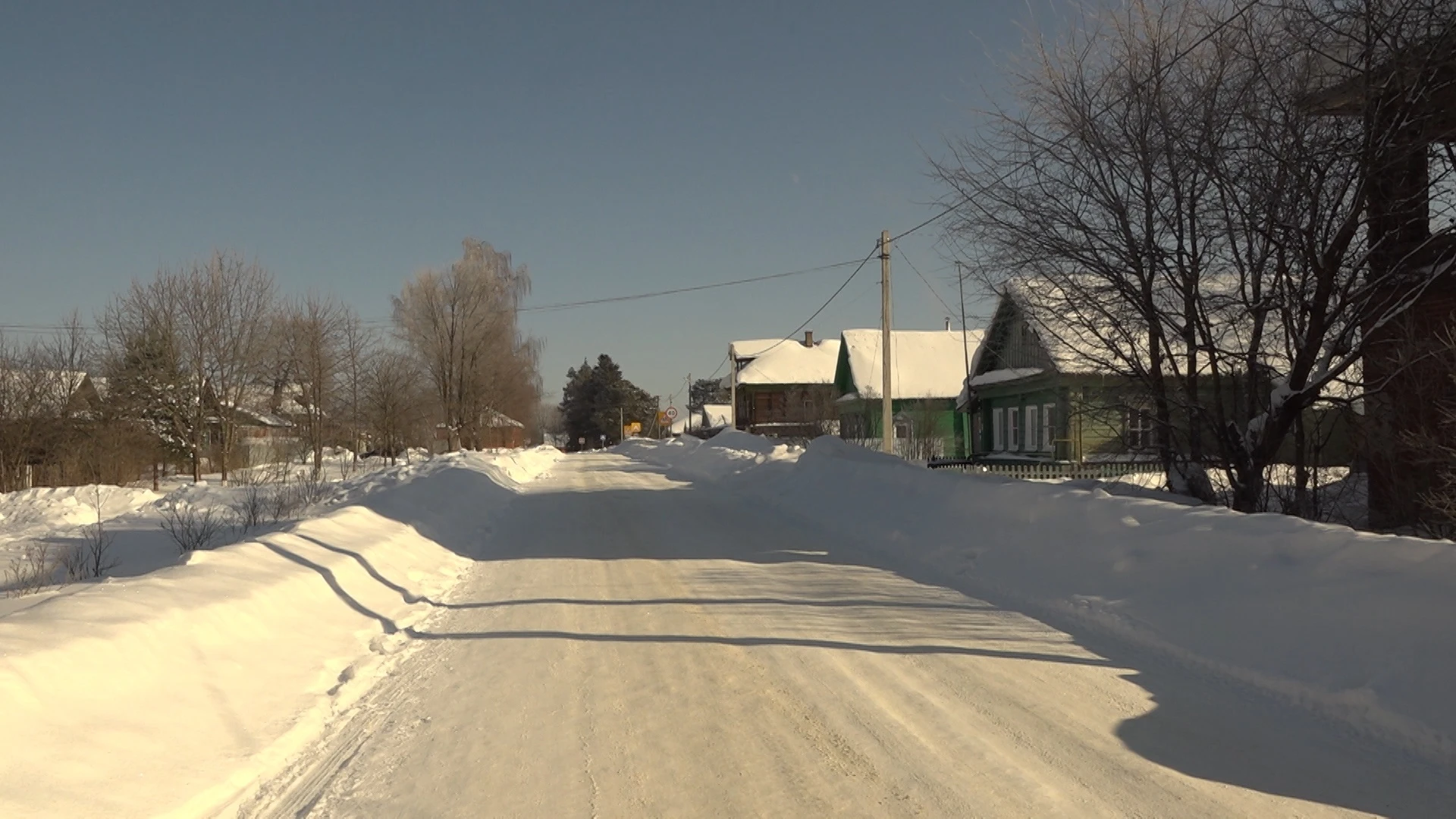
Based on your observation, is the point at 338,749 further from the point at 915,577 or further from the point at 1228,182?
the point at 1228,182

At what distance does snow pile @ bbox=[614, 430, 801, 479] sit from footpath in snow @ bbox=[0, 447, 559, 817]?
1913cm

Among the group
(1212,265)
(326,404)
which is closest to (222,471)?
(326,404)

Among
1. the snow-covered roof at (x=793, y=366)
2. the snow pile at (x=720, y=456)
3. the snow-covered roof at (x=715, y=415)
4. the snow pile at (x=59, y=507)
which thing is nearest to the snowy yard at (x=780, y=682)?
the snow pile at (x=59, y=507)

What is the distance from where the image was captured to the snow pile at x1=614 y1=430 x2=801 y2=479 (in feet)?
102

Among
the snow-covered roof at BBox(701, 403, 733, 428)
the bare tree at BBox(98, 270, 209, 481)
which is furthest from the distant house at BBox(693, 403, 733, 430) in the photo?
the bare tree at BBox(98, 270, 209, 481)

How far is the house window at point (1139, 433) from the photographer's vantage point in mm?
13102

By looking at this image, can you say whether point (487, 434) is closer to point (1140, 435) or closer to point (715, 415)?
point (715, 415)

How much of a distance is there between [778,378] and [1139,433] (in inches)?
2272

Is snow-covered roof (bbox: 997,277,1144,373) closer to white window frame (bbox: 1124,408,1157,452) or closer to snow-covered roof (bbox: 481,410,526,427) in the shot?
white window frame (bbox: 1124,408,1157,452)

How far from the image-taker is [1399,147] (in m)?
9.59

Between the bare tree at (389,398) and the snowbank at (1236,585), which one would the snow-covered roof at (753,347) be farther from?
the snowbank at (1236,585)

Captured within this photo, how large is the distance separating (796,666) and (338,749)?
3.03 metres

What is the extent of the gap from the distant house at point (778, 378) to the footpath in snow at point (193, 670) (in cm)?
5412

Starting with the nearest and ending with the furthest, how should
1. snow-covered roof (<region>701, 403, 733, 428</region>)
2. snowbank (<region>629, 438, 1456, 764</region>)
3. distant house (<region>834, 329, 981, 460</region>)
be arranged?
snowbank (<region>629, 438, 1456, 764</region>) → distant house (<region>834, 329, 981, 460</region>) → snow-covered roof (<region>701, 403, 733, 428</region>)
